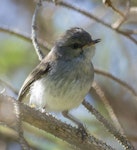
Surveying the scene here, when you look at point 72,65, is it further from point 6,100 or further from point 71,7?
point 6,100

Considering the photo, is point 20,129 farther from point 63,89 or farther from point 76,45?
point 76,45

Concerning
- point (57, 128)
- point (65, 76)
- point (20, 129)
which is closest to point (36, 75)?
point (65, 76)

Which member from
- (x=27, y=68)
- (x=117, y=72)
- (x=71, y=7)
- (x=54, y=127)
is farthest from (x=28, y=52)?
(x=54, y=127)

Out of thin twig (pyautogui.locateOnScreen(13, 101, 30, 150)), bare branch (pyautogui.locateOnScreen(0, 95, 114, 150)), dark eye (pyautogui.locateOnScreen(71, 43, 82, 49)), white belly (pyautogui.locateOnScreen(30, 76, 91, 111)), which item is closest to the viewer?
thin twig (pyautogui.locateOnScreen(13, 101, 30, 150))

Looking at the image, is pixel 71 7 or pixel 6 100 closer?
pixel 6 100

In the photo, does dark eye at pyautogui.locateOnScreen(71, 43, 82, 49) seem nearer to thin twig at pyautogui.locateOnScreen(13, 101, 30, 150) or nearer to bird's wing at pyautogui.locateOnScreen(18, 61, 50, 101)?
bird's wing at pyautogui.locateOnScreen(18, 61, 50, 101)

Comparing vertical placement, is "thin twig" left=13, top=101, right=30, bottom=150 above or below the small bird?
below

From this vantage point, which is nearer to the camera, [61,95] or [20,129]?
[20,129]

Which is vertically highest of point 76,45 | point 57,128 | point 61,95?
point 76,45

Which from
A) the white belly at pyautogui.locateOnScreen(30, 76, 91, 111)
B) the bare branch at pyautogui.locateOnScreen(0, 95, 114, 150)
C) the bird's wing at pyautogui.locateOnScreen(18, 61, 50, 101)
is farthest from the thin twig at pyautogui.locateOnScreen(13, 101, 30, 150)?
the bird's wing at pyautogui.locateOnScreen(18, 61, 50, 101)
